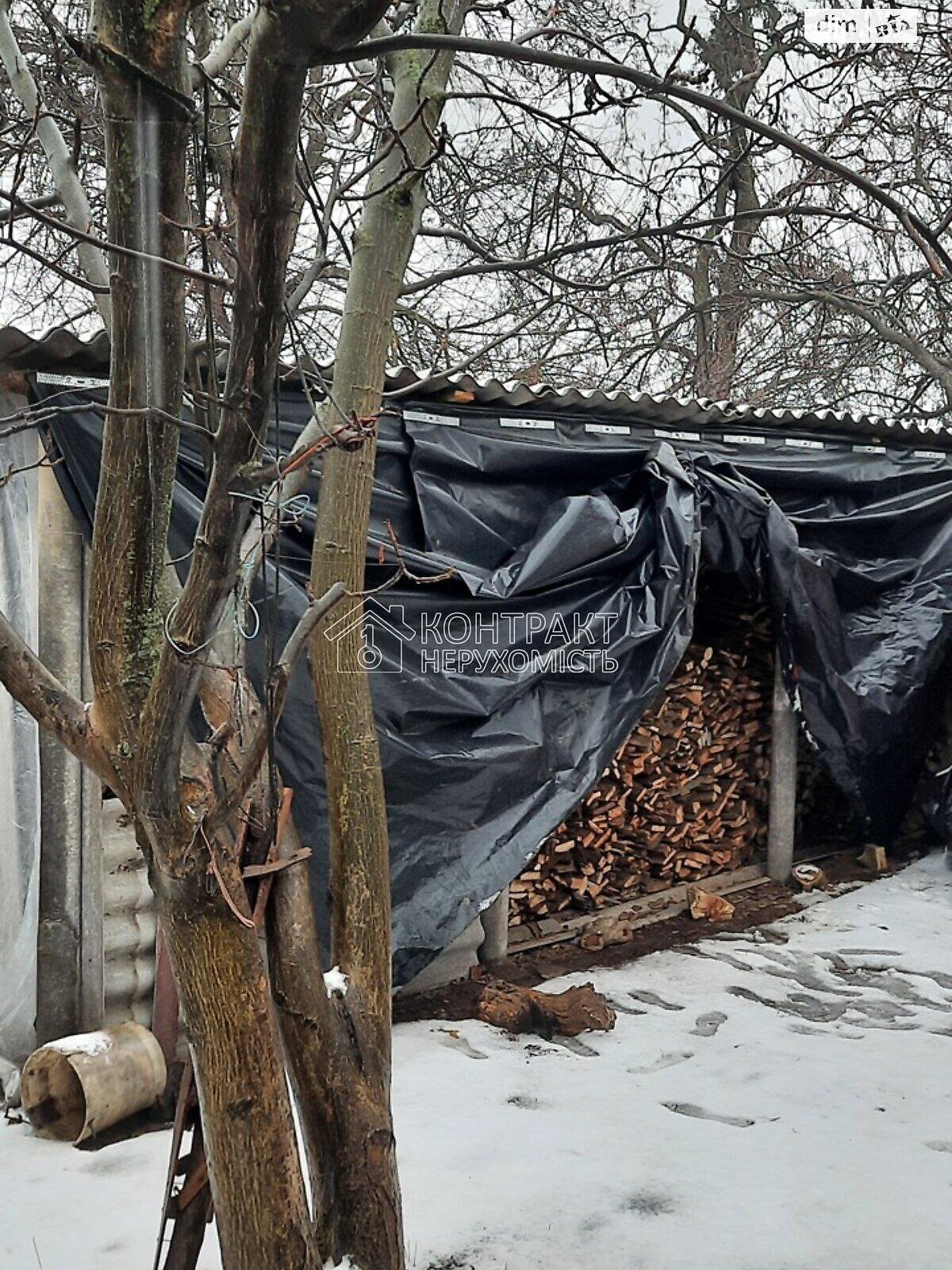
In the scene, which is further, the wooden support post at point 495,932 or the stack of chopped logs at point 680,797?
the stack of chopped logs at point 680,797

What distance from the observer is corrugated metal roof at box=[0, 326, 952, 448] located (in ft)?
11.2

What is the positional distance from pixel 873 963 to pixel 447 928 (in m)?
2.22

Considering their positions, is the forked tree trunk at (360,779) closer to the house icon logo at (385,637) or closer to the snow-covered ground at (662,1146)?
the snow-covered ground at (662,1146)

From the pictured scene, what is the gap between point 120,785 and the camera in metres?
1.93

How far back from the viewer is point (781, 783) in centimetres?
622

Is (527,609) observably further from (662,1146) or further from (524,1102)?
(662,1146)

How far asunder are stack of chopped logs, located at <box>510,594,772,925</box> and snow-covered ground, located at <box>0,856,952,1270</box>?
646 mm

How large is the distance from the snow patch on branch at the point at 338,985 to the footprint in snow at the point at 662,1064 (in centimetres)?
190

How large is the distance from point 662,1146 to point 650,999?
4.20 ft

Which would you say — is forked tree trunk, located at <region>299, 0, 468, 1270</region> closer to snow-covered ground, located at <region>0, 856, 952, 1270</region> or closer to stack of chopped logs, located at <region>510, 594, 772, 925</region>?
snow-covered ground, located at <region>0, 856, 952, 1270</region>

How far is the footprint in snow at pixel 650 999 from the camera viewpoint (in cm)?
456

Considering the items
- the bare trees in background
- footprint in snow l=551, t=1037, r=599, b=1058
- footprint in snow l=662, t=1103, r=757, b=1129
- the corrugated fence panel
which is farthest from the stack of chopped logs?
the bare trees in background

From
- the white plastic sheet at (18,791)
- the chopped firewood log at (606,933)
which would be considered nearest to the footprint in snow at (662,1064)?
the chopped firewood log at (606,933)

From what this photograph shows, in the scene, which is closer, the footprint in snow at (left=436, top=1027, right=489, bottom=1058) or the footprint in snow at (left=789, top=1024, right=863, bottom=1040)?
the footprint in snow at (left=436, top=1027, right=489, bottom=1058)
